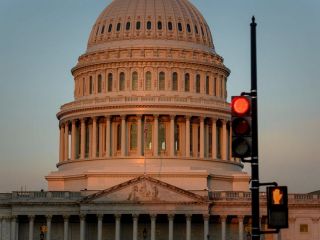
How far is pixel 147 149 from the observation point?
137750 mm

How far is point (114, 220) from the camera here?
4988 inches

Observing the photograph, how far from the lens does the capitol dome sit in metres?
136

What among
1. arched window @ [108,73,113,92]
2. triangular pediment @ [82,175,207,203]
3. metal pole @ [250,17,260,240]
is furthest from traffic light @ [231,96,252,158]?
arched window @ [108,73,113,92]

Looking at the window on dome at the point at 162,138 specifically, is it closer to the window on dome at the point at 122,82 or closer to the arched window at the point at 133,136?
the arched window at the point at 133,136

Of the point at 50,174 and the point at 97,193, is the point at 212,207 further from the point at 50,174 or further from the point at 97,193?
the point at 50,174

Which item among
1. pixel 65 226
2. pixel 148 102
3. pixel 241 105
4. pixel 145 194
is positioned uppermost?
pixel 148 102

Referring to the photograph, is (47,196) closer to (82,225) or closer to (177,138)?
(82,225)

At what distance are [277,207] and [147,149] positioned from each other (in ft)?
372

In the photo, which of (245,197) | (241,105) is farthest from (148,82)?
(241,105)

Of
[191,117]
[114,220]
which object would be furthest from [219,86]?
[114,220]

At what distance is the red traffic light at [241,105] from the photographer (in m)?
24.5

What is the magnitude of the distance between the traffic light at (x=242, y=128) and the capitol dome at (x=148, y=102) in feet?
348

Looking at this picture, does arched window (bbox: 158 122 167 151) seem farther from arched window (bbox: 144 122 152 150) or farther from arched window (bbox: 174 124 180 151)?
arched window (bbox: 174 124 180 151)

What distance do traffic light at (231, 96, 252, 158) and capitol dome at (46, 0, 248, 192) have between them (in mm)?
106183
